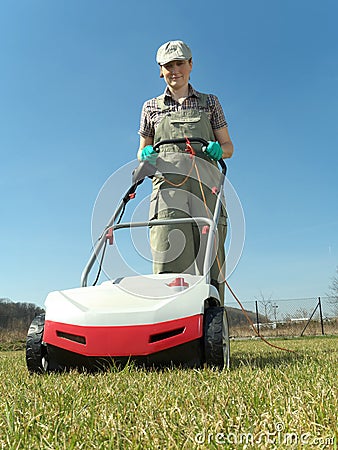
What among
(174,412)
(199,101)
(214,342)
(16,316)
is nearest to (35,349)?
(214,342)

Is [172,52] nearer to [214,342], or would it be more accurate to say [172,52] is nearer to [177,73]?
[177,73]

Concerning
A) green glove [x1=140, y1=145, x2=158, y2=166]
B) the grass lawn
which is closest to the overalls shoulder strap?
green glove [x1=140, y1=145, x2=158, y2=166]

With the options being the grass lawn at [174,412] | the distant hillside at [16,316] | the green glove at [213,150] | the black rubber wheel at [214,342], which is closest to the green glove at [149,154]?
the green glove at [213,150]

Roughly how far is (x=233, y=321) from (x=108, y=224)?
1242cm

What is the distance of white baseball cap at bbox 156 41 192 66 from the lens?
328cm

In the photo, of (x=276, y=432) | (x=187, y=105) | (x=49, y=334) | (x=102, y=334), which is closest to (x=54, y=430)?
(x=276, y=432)

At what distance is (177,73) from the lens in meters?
3.39

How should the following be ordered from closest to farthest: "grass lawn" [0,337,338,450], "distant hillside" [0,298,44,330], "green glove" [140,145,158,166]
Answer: "grass lawn" [0,337,338,450]
"green glove" [140,145,158,166]
"distant hillside" [0,298,44,330]

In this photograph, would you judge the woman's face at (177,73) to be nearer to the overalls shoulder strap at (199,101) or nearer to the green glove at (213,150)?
the overalls shoulder strap at (199,101)

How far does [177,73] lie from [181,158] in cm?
57

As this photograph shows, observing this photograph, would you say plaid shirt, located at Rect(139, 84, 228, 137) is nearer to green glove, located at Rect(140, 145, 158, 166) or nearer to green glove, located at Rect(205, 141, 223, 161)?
green glove, located at Rect(140, 145, 158, 166)

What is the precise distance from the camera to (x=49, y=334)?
2445mm

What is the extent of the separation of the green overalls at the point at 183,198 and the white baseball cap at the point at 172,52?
34cm

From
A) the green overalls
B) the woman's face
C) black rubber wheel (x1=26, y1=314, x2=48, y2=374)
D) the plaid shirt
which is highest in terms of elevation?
the woman's face
